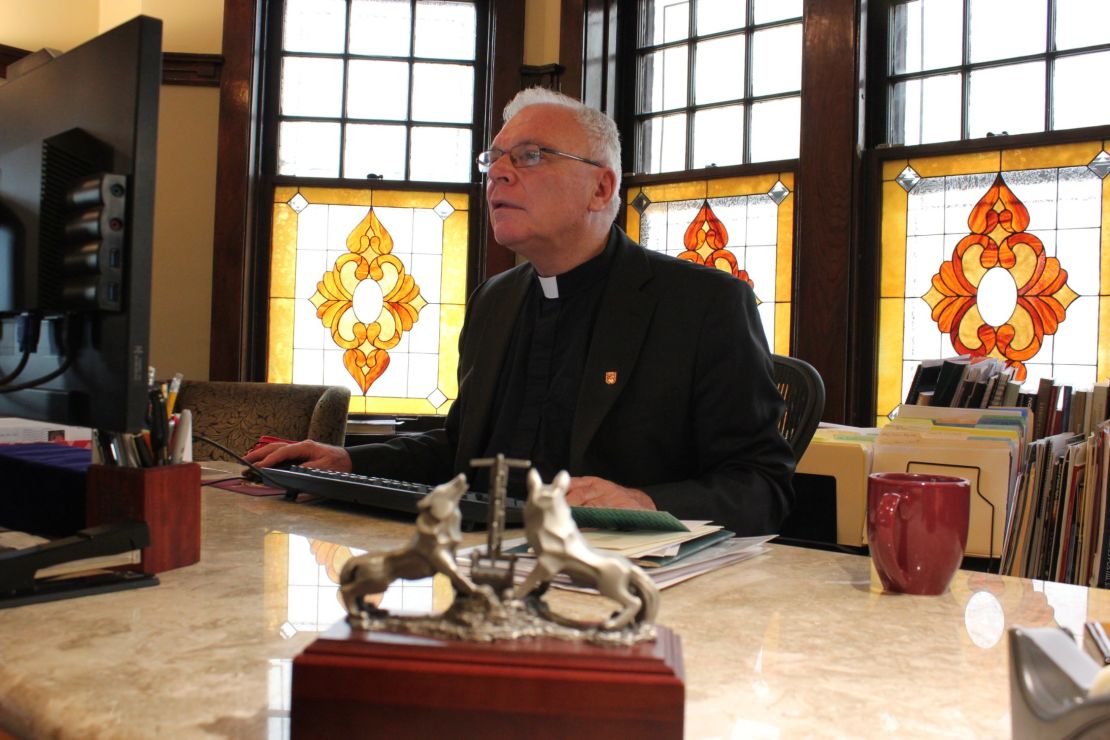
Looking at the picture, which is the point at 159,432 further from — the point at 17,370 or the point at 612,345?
the point at 612,345

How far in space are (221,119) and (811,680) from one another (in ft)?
13.6

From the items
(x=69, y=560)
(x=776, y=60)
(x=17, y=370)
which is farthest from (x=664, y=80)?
(x=69, y=560)

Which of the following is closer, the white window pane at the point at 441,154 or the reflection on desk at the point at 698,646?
the reflection on desk at the point at 698,646

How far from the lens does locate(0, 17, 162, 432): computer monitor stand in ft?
2.81

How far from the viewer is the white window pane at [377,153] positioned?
4.29 metres

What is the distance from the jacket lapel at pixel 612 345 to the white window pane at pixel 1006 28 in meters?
2.24

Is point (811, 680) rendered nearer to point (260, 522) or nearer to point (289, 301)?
point (260, 522)

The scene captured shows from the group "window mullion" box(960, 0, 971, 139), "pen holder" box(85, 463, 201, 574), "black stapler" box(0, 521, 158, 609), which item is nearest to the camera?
"black stapler" box(0, 521, 158, 609)

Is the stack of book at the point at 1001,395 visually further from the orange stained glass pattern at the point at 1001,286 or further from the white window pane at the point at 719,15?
the white window pane at the point at 719,15

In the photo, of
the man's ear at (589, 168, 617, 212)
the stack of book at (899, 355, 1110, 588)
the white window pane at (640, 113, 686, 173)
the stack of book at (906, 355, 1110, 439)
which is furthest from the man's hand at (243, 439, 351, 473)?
the white window pane at (640, 113, 686, 173)

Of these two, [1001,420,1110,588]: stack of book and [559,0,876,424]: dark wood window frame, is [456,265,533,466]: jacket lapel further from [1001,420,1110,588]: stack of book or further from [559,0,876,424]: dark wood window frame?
[559,0,876,424]: dark wood window frame

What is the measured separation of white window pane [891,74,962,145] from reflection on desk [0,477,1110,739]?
2.89m

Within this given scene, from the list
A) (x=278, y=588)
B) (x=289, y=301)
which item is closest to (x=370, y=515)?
(x=278, y=588)

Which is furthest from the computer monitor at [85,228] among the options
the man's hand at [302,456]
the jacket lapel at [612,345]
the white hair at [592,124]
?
the white hair at [592,124]
